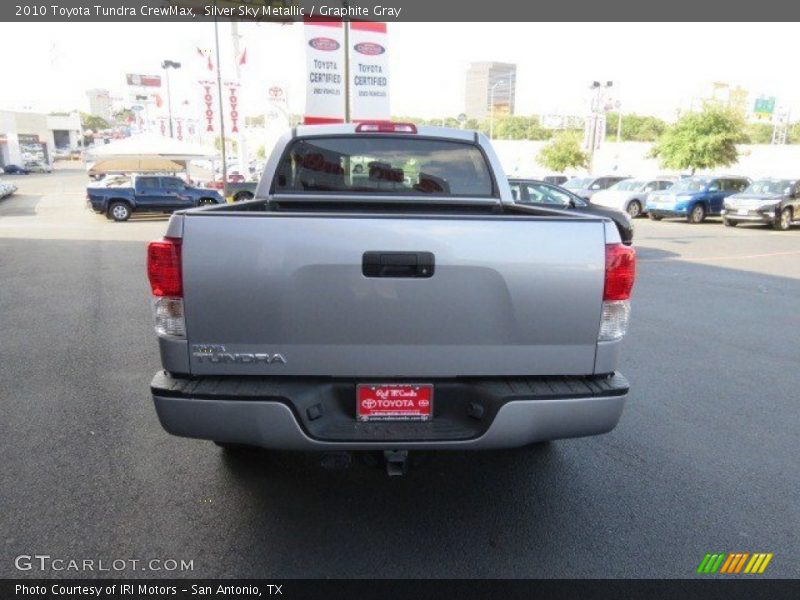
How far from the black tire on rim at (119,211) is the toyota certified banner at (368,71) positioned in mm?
14663

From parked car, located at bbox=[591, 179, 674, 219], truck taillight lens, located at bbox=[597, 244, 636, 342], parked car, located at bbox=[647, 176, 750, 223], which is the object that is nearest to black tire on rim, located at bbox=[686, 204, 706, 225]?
parked car, located at bbox=[647, 176, 750, 223]

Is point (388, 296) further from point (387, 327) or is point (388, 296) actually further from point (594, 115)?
point (594, 115)

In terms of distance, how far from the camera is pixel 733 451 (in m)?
4.05

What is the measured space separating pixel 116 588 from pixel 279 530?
0.78 meters

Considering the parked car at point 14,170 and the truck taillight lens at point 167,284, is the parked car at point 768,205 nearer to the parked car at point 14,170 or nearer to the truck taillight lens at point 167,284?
the truck taillight lens at point 167,284

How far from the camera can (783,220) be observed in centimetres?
2058

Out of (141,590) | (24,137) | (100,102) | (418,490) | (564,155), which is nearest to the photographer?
(141,590)

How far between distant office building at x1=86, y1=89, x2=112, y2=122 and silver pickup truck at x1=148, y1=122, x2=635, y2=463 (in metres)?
161

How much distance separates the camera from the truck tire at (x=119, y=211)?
21969 mm

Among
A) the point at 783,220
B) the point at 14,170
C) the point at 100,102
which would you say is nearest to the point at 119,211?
the point at 783,220

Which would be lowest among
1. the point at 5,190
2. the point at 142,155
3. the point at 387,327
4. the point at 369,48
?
the point at 5,190

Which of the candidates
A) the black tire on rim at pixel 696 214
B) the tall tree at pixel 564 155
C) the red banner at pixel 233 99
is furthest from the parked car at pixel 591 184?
the red banner at pixel 233 99

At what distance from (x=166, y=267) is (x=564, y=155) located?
4374 cm

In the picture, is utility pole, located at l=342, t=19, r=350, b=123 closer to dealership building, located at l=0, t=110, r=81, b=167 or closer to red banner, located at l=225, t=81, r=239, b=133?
red banner, located at l=225, t=81, r=239, b=133
